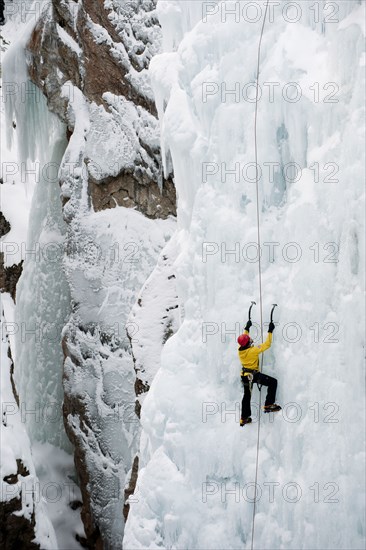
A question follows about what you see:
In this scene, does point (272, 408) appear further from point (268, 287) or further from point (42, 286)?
point (42, 286)

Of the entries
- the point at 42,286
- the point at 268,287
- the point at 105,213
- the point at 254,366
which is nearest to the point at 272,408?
the point at 254,366

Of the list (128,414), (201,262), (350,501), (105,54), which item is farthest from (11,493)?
(105,54)

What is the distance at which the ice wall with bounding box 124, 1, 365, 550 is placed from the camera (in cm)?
619

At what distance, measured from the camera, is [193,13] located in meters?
7.79

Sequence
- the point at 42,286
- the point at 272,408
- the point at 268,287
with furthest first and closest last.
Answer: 1. the point at 42,286
2. the point at 268,287
3. the point at 272,408

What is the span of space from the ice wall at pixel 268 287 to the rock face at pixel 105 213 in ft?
13.8

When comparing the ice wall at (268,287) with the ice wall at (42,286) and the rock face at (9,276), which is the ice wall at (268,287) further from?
the rock face at (9,276)

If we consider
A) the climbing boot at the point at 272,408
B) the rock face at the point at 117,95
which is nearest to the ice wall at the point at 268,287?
the climbing boot at the point at 272,408

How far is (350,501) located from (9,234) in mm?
10892

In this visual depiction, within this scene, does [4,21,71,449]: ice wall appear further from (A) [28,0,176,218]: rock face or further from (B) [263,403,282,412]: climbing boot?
(B) [263,403,282,412]: climbing boot

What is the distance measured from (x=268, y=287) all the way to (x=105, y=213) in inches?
251

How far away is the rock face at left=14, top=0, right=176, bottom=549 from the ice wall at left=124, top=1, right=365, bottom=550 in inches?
166

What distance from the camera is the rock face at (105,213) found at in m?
12.1

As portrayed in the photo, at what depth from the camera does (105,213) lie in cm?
1264
